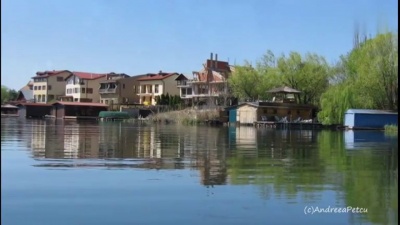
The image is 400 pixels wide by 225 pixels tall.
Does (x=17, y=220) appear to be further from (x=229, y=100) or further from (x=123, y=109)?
(x=123, y=109)

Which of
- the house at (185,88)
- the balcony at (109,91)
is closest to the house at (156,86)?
the house at (185,88)

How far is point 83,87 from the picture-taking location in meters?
105

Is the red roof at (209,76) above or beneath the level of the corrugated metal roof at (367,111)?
above

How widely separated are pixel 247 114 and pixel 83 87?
1885 inches

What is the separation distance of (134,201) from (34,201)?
177 cm

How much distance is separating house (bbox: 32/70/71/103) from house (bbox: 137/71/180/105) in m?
19.8

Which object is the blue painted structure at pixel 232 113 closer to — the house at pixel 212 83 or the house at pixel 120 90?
the house at pixel 212 83

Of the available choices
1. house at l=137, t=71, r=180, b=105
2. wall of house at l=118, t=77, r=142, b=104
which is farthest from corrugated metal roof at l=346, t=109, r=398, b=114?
wall of house at l=118, t=77, r=142, b=104

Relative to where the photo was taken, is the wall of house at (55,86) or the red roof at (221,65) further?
the wall of house at (55,86)

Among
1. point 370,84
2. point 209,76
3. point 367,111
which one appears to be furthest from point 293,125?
point 209,76

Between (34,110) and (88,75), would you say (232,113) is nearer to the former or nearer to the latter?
(34,110)

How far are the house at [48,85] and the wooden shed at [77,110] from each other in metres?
15.0

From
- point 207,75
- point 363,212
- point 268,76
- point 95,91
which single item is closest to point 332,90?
point 268,76

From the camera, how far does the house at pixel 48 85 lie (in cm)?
11069
